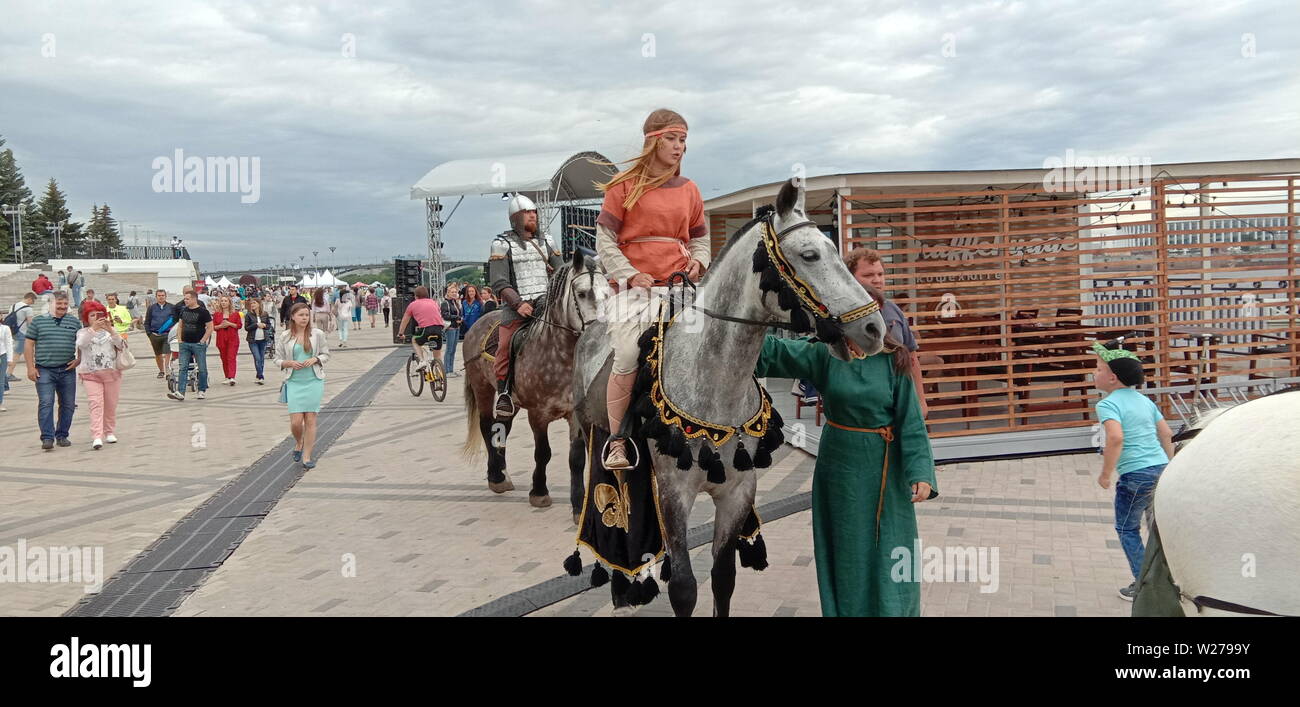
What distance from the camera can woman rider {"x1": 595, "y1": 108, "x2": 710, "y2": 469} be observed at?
13.0ft

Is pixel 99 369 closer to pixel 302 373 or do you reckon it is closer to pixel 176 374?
pixel 302 373

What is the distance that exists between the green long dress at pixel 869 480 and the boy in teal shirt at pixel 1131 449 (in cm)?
162

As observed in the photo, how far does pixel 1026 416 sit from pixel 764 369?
7.07 m

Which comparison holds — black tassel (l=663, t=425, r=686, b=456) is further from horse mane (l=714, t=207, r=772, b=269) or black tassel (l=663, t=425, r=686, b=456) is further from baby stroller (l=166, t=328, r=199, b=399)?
baby stroller (l=166, t=328, r=199, b=399)

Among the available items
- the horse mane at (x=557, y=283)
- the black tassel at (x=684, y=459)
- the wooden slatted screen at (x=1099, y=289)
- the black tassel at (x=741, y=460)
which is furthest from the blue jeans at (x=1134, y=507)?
the wooden slatted screen at (x=1099, y=289)

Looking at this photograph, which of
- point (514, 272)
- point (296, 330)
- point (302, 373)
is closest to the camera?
point (514, 272)

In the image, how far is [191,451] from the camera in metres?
10.3

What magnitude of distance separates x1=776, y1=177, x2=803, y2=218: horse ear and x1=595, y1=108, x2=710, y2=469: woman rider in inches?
35.7

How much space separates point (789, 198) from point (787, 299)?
37 cm

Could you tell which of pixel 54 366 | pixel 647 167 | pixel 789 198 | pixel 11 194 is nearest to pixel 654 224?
pixel 647 167

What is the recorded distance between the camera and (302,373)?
9.16 m

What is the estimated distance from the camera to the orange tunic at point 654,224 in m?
4.03
